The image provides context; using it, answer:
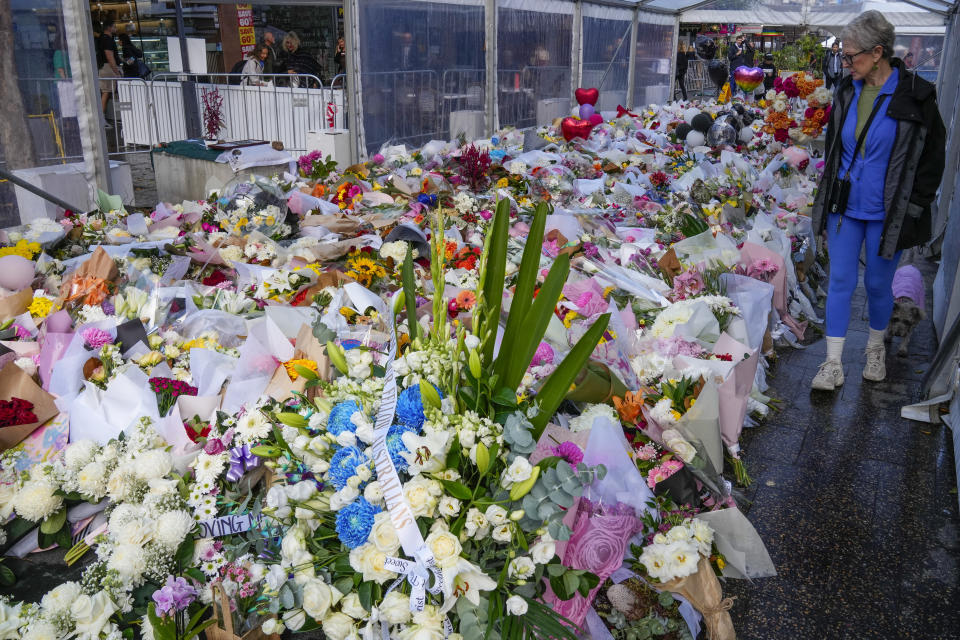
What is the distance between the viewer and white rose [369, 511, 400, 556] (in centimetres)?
139

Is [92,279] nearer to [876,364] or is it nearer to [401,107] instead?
[876,364]

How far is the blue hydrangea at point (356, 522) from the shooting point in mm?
1437

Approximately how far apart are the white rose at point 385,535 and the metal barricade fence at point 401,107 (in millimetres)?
4751

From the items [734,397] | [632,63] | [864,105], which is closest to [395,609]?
[734,397]

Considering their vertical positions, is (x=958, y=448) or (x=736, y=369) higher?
(x=736, y=369)

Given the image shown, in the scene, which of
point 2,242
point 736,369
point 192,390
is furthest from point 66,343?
point 736,369

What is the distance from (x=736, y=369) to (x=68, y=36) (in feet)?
12.8

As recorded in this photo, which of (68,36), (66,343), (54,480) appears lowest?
(54,480)

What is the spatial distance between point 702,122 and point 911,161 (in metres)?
4.20

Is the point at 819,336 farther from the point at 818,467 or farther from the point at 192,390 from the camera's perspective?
the point at 192,390

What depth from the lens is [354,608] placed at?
Answer: 4.91 feet

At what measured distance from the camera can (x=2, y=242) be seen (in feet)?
11.4

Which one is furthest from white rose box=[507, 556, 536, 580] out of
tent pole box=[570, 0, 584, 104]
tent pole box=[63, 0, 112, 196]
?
tent pole box=[570, 0, 584, 104]

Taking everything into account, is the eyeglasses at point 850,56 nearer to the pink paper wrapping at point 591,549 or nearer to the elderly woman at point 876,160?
the elderly woman at point 876,160
